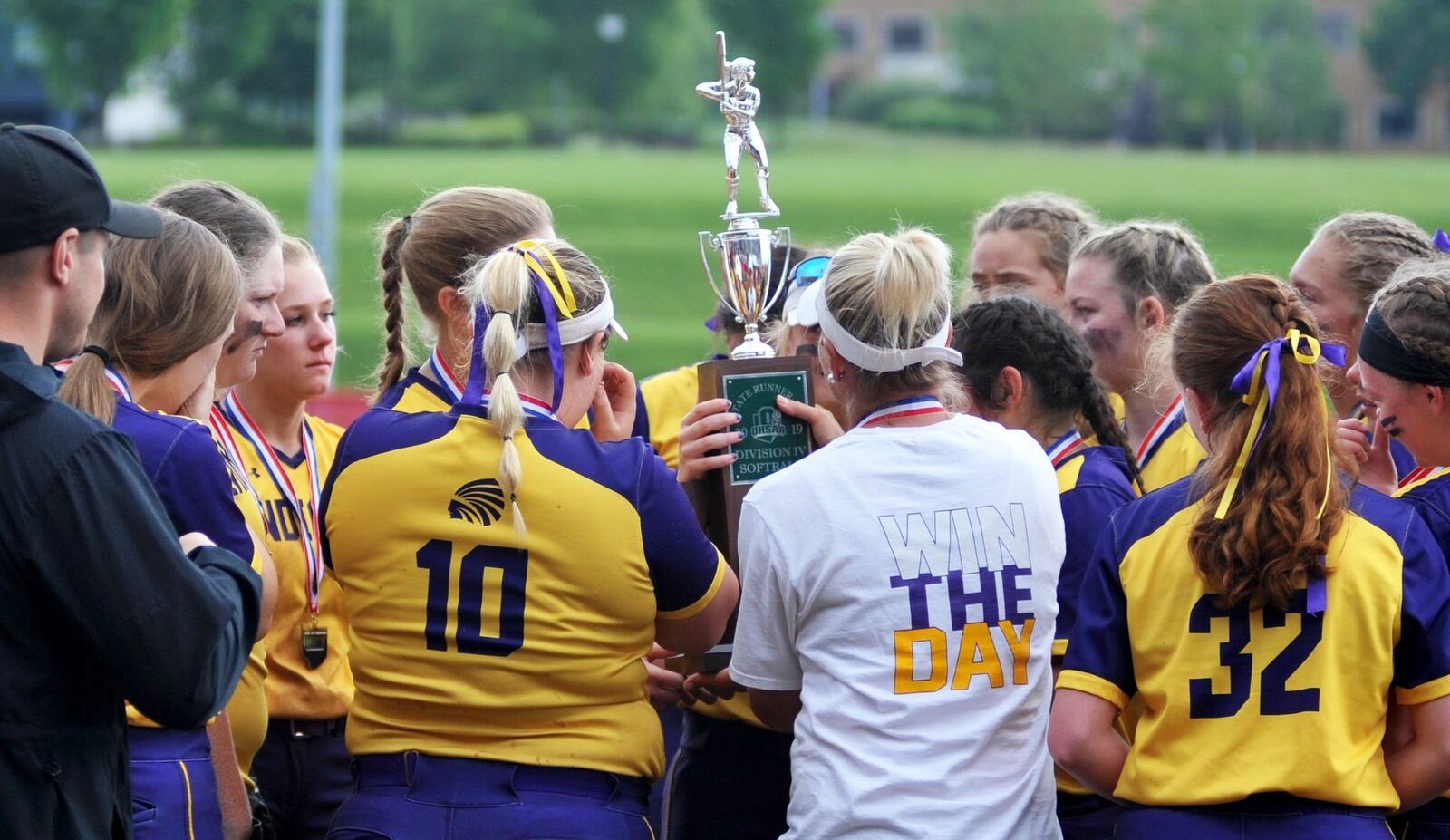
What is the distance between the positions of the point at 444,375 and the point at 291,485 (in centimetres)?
59

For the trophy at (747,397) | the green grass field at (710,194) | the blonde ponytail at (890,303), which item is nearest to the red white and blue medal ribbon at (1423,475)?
the blonde ponytail at (890,303)

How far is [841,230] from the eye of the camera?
124 ft

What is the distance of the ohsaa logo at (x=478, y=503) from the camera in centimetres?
279

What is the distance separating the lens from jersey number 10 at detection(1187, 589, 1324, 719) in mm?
2672

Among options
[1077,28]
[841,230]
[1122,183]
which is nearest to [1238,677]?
[841,230]

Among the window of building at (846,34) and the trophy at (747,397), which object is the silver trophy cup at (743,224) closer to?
the trophy at (747,397)

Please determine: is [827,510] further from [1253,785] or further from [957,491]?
[1253,785]

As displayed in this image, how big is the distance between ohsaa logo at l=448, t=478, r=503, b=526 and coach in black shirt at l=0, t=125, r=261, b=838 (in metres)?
0.49

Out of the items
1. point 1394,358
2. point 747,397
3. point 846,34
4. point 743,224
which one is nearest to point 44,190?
point 747,397

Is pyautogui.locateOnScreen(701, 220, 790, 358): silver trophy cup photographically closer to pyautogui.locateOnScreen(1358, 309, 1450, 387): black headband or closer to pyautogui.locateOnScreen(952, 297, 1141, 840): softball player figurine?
pyautogui.locateOnScreen(952, 297, 1141, 840): softball player figurine

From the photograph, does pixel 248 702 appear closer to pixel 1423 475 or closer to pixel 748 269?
pixel 748 269

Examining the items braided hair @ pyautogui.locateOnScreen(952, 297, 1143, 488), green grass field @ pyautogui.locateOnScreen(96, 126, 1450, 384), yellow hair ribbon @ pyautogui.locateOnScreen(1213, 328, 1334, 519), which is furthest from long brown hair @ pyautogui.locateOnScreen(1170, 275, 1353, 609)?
green grass field @ pyautogui.locateOnScreen(96, 126, 1450, 384)

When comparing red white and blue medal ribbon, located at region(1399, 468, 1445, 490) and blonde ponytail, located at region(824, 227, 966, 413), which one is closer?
blonde ponytail, located at region(824, 227, 966, 413)

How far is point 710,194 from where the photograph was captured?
4578 centimetres
